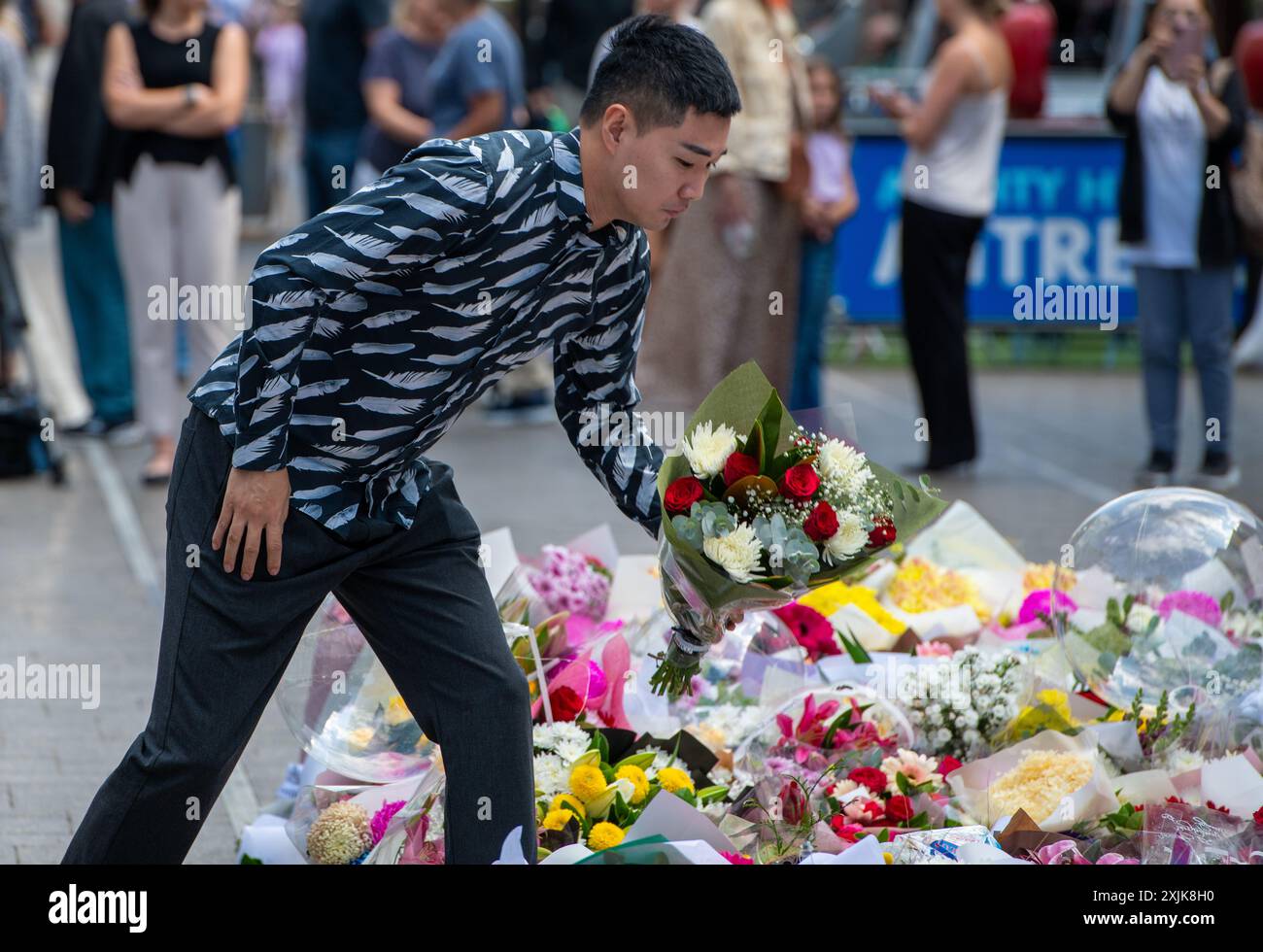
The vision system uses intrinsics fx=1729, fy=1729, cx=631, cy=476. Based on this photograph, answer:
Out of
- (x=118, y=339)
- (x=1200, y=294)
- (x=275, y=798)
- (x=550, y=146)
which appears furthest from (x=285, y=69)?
(x=550, y=146)

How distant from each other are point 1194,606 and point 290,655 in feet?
7.26

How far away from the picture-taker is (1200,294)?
26.2 ft

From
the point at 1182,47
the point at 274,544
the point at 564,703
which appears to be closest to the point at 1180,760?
the point at 564,703

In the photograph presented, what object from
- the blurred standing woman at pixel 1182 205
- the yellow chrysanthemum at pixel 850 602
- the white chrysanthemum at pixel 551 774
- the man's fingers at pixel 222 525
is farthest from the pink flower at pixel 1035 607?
Result: the blurred standing woman at pixel 1182 205

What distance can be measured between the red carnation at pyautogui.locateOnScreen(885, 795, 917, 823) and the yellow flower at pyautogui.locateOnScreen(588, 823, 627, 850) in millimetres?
619

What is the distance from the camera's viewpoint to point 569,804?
140 inches

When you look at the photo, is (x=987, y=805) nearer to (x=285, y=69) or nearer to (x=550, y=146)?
(x=550, y=146)

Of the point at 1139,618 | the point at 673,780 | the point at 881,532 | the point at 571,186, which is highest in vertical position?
the point at 571,186

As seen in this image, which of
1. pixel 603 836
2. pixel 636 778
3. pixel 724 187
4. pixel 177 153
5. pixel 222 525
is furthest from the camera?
pixel 724 187

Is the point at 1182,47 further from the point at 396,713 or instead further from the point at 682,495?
the point at 682,495

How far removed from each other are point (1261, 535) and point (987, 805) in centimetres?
102

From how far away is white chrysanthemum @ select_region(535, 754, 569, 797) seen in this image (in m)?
3.66

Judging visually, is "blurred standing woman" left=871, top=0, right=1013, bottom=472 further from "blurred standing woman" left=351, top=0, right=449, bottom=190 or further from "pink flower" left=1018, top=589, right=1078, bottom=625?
"pink flower" left=1018, top=589, right=1078, bottom=625

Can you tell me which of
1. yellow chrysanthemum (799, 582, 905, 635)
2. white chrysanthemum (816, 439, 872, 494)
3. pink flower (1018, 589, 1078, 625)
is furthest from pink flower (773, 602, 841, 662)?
white chrysanthemum (816, 439, 872, 494)
